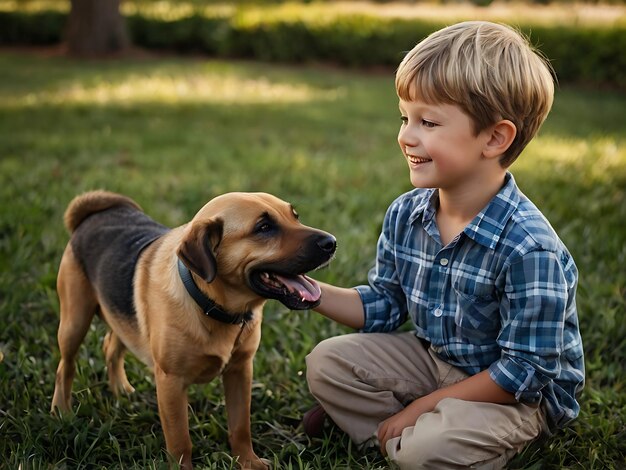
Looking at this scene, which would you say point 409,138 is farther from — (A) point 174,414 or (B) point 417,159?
(A) point 174,414

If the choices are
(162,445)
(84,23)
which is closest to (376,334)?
(162,445)

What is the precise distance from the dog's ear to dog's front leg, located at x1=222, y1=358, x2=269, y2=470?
1.92 ft

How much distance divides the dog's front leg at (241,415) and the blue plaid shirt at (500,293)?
81 cm

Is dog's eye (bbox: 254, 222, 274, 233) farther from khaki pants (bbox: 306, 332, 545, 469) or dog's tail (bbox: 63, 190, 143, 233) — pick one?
dog's tail (bbox: 63, 190, 143, 233)

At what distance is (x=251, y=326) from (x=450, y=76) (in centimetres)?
132

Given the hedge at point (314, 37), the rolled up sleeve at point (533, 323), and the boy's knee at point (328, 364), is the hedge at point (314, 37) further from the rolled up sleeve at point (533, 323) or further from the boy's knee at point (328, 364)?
the rolled up sleeve at point (533, 323)

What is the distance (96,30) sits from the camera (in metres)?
17.1

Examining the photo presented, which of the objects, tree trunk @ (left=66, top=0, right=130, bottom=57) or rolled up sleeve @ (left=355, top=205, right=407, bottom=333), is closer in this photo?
rolled up sleeve @ (left=355, top=205, right=407, bottom=333)

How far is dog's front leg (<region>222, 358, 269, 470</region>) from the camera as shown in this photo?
3.13 m

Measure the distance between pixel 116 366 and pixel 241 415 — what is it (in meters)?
0.88

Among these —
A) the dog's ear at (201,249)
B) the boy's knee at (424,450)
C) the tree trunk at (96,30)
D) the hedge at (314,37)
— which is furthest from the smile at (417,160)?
the tree trunk at (96,30)

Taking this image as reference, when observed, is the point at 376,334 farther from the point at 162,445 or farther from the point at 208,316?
the point at 162,445

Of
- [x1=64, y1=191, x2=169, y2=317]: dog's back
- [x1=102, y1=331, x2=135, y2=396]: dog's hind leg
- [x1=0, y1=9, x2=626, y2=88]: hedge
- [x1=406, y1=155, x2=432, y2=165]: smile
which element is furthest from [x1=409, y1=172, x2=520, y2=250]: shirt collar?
[x1=0, y1=9, x2=626, y2=88]: hedge

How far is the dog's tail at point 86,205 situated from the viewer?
3.76m
